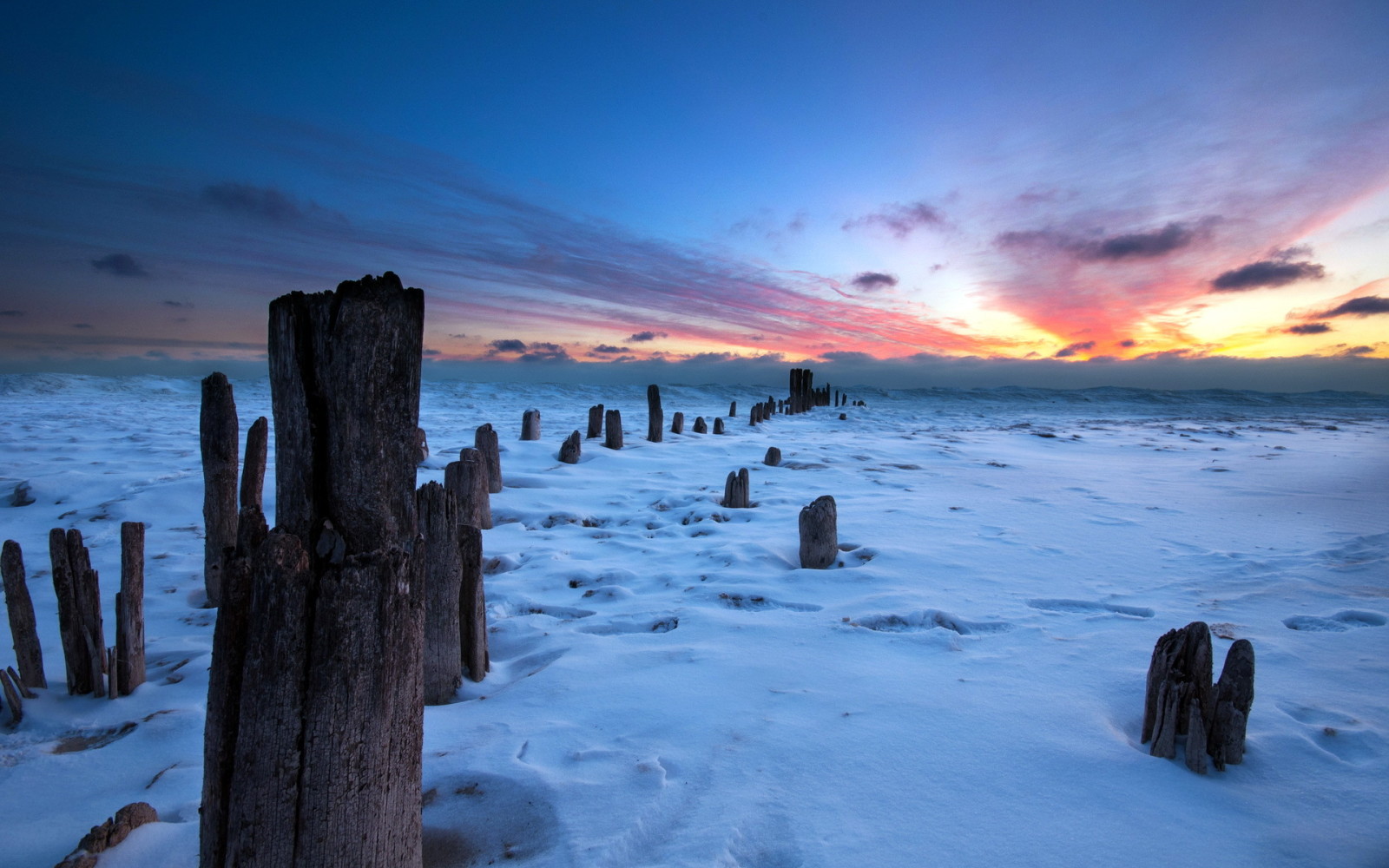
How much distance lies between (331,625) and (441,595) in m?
1.75

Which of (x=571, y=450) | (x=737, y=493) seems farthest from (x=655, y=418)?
(x=737, y=493)

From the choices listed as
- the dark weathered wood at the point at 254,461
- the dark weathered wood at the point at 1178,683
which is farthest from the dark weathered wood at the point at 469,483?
the dark weathered wood at the point at 1178,683

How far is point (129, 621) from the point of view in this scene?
3.37 m

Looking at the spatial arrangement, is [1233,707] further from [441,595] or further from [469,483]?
[469,483]

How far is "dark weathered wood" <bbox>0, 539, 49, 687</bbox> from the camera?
10.7 ft

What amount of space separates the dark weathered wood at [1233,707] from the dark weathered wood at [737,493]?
16.4 feet

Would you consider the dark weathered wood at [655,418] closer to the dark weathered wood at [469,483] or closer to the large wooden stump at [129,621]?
the dark weathered wood at [469,483]

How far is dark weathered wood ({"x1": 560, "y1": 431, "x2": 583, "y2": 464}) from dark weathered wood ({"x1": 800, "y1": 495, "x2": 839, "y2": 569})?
5.61 m

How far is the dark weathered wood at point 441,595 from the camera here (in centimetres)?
322

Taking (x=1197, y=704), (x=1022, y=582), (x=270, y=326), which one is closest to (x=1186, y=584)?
(x=1022, y=582)

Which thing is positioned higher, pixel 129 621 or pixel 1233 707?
pixel 1233 707

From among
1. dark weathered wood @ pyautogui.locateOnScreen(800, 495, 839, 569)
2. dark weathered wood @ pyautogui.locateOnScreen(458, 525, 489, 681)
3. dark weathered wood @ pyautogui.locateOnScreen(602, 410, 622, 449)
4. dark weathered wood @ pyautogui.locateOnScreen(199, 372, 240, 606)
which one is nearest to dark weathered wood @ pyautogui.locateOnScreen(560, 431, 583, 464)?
dark weathered wood @ pyautogui.locateOnScreen(602, 410, 622, 449)

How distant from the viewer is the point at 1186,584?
5031 mm

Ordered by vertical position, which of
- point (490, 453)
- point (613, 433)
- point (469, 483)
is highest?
point (613, 433)
